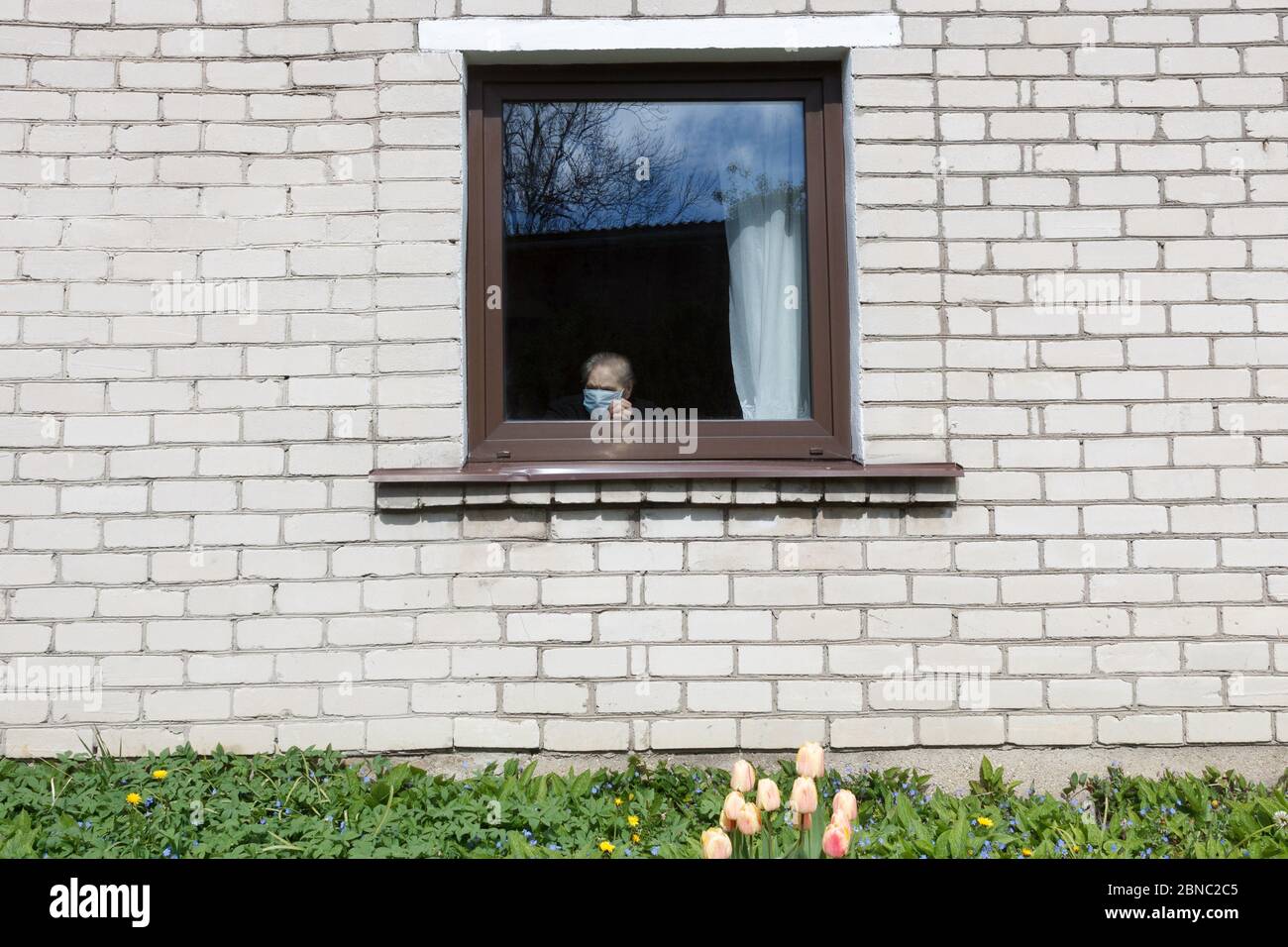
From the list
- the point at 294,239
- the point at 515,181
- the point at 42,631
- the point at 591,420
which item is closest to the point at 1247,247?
the point at 591,420

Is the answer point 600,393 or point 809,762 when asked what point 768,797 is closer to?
point 809,762

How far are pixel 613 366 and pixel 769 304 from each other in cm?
57

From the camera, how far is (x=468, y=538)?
10.1 feet

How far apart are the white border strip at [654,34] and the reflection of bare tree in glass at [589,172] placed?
21 centimetres

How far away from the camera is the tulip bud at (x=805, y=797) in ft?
6.15

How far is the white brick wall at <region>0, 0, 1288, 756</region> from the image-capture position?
3.07 meters

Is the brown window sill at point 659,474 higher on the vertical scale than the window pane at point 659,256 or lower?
lower

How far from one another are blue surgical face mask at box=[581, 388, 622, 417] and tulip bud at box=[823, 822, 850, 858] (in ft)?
5.81

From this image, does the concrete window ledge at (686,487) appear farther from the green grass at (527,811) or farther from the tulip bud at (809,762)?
the tulip bud at (809,762)

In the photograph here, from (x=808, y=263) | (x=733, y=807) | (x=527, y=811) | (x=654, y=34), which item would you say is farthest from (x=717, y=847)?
(x=654, y=34)

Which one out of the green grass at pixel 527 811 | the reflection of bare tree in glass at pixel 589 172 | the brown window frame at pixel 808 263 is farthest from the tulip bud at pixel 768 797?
the reflection of bare tree in glass at pixel 589 172

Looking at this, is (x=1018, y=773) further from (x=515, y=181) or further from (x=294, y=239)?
(x=294, y=239)

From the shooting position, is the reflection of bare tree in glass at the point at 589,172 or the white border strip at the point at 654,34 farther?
the reflection of bare tree in glass at the point at 589,172

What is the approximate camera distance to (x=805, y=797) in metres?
1.88
